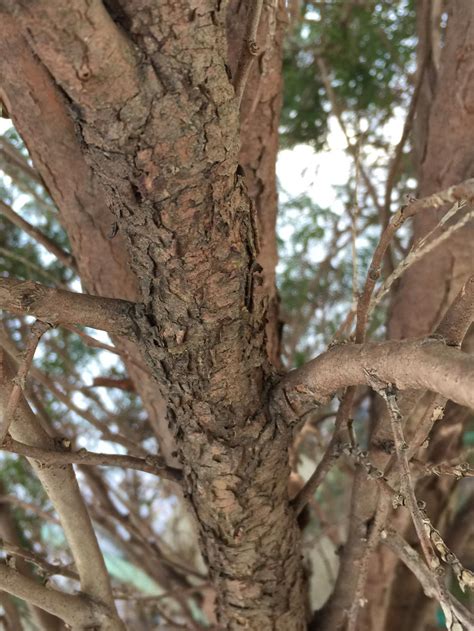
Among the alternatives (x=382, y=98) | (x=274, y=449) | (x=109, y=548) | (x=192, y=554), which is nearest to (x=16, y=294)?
(x=274, y=449)

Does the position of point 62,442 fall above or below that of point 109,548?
below

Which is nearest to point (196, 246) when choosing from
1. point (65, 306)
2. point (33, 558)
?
point (65, 306)

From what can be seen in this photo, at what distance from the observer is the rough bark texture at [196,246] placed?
32 cm

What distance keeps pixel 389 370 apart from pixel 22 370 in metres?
0.25

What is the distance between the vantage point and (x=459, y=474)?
0.39 meters

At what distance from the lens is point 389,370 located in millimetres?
359

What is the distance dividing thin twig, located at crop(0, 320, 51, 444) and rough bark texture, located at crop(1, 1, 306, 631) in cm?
7

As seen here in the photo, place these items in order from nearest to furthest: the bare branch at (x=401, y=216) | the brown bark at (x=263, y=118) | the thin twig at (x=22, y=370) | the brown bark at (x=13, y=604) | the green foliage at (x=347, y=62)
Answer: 1. the bare branch at (x=401, y=216)
2. the thin twig at (x=22, y=370)
3. the brown bark at (x=263, y=118)
4. the brown bark at (x=13, y=604)
5. the green foliage at (x=347, y=62)

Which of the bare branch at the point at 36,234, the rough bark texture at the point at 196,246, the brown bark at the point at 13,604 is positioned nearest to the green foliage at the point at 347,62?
the bare branch at the point at 36,234

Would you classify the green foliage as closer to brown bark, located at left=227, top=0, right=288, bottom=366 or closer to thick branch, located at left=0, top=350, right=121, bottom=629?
brown bark, located at left=227, top=0, right=288, bottom=366

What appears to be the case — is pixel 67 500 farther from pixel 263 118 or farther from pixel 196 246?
pixel 263 118

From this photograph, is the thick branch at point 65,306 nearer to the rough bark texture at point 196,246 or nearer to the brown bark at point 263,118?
the rough bark texture at point 196,246

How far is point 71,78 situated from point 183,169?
0.27 feet

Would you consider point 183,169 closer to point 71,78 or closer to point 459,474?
point 71,78
